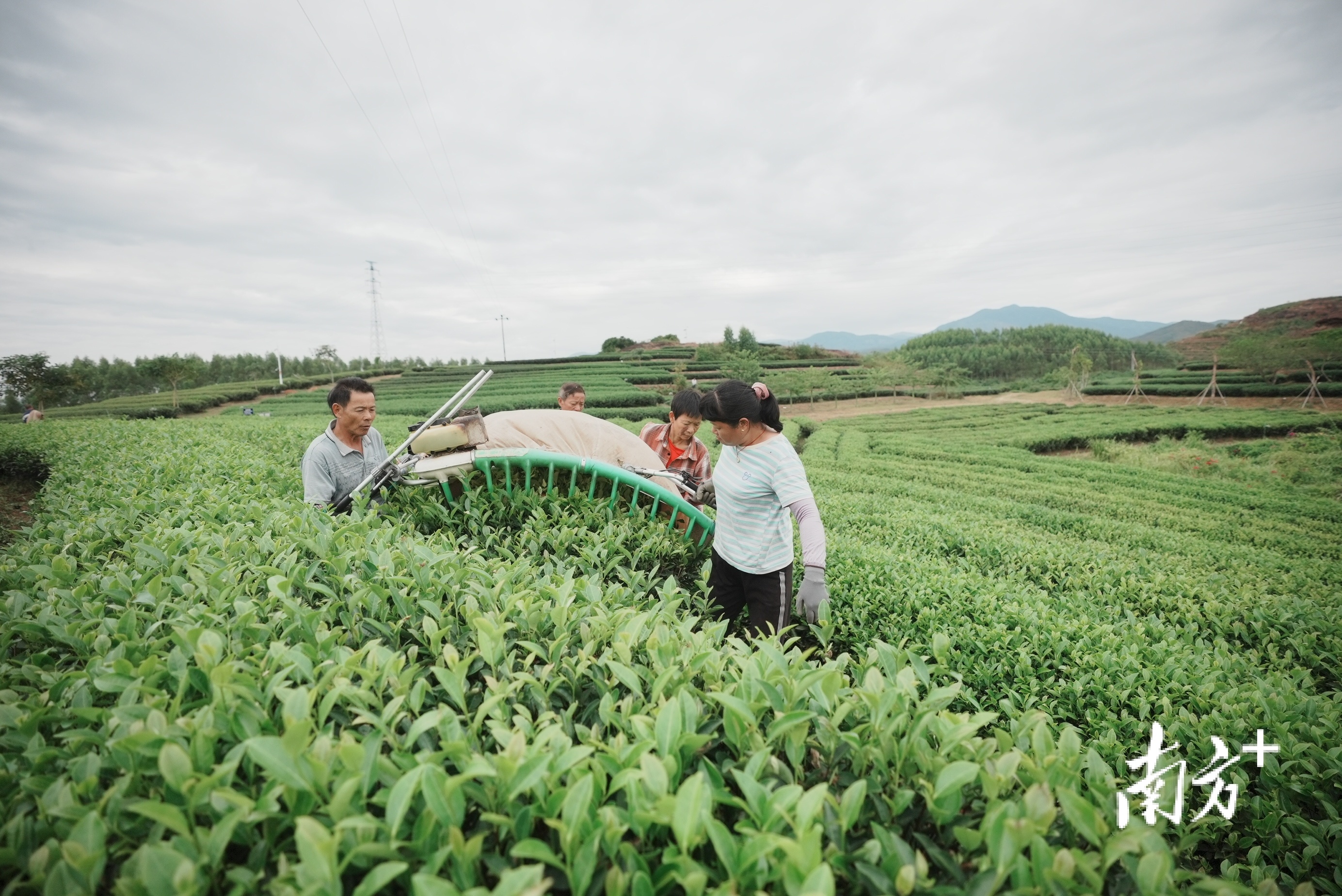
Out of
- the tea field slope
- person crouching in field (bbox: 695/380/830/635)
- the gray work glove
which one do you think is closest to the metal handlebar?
person crouching in field (bbox: 695/380/830/635)

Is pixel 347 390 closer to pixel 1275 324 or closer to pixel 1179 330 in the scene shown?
pixel 1275 324

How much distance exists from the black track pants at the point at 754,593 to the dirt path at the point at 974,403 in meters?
31.2

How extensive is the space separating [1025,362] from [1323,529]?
61.8 meters

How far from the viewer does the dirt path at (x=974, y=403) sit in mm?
33438

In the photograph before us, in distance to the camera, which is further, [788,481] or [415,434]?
[415,434]

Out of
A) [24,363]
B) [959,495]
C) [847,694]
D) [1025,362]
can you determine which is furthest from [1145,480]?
[1025,362]

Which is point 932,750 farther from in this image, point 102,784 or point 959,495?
point 959,495

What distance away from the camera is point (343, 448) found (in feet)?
11.7

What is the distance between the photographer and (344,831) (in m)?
0.89

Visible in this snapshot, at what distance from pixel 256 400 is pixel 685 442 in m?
41.9

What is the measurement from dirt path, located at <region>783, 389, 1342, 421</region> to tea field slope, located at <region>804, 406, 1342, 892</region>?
83.1ft

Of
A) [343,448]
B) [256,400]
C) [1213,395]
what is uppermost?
[256,400]

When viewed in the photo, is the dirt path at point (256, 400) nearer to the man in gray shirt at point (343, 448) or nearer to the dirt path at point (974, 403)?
the man in gray shirt at point (343, 448)

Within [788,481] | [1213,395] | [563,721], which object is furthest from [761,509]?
[1213,395]
